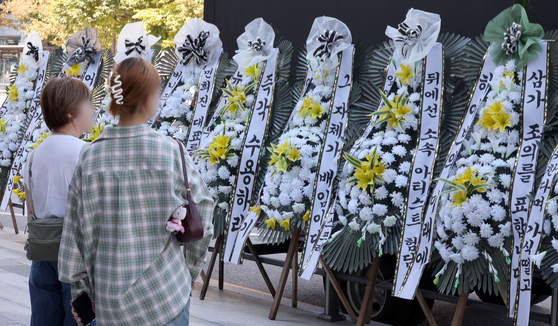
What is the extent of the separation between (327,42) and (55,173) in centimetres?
229

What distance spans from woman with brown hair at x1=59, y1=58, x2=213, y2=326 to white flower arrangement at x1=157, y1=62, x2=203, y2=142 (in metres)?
3.21

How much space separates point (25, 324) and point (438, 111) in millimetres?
2876

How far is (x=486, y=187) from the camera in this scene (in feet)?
11.2

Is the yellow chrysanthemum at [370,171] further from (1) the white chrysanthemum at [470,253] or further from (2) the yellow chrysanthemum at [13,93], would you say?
(2) the yellow chrysanthemum at [13,93]

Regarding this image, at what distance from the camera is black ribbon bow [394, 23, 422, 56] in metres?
3.85

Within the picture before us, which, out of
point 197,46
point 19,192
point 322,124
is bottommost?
point 19,192

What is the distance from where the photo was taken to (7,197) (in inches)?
273

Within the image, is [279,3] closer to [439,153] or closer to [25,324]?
[439,153]

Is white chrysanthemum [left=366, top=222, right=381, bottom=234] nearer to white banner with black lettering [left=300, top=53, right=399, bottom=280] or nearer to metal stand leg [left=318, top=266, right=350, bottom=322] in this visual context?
white banner with black lettering [left=300, top=53, right=399, bottom=280]

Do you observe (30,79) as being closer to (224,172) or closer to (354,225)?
(224,172)

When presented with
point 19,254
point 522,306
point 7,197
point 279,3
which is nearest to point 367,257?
point 522,306

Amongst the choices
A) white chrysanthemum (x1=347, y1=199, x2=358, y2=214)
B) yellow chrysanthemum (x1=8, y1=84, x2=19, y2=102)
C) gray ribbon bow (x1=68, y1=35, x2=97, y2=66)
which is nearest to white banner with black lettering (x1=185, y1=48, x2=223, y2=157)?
white chrysanthemum (x1=347, y1=199, x2=358, y2=214)

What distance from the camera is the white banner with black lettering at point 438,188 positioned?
3.57 metres

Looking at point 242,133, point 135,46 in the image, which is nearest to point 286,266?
point 242,133
